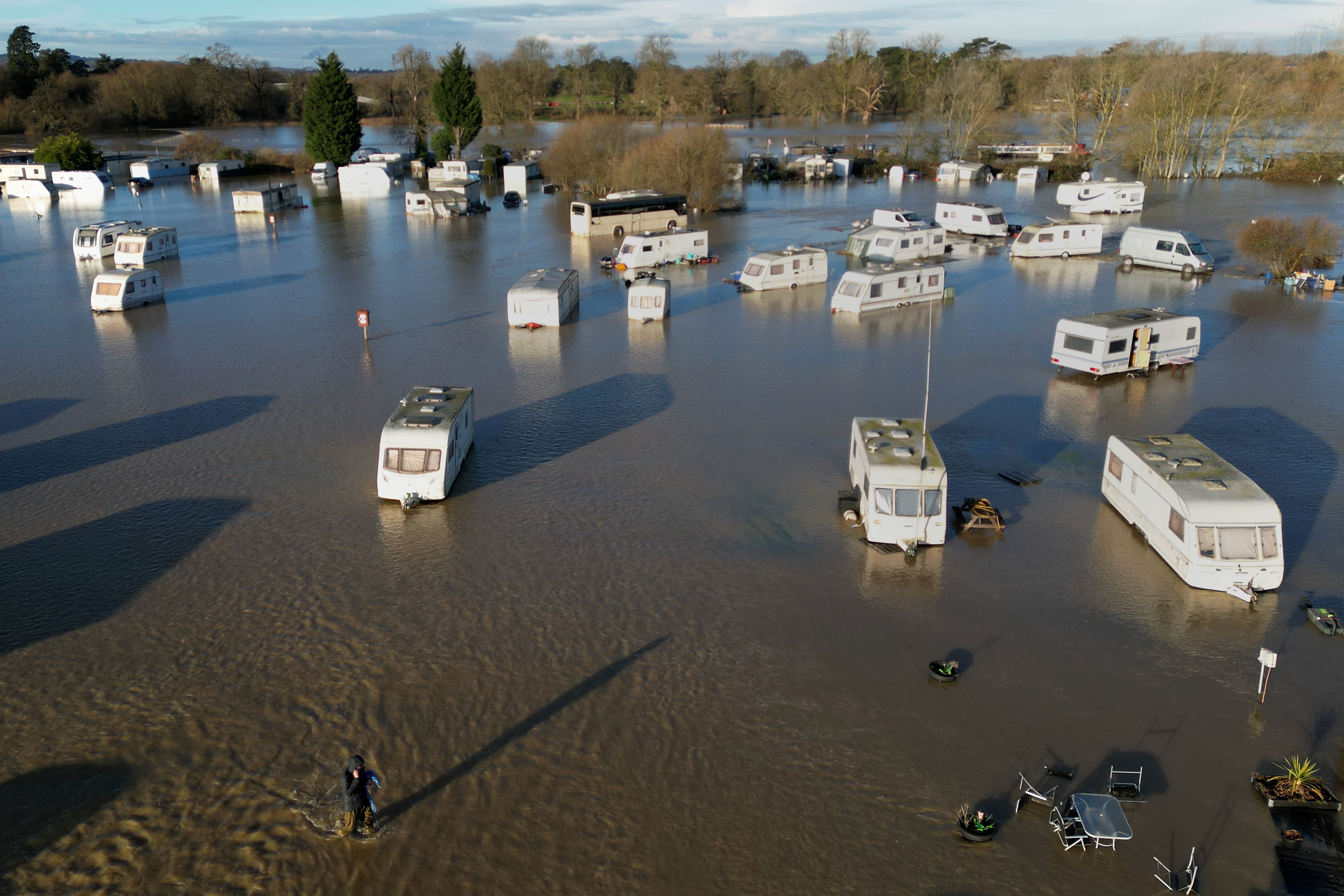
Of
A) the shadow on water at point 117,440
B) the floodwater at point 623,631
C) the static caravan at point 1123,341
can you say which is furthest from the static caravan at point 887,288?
the shadow on water at point 117,440

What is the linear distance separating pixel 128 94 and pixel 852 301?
108 metres

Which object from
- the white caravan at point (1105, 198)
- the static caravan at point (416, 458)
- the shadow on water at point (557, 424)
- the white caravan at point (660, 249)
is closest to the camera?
the static caravan at point (416, 458)

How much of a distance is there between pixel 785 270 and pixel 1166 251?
1593 cm

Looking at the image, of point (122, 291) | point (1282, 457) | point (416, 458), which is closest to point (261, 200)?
point (122, 291)

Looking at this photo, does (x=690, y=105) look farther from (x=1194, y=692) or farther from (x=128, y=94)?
(x=1194, y=692)

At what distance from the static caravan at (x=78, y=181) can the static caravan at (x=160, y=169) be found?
20.9 ft

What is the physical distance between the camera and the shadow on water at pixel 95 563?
12.9m

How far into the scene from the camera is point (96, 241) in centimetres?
3934

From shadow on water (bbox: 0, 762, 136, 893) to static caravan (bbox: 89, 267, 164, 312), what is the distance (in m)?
24.7

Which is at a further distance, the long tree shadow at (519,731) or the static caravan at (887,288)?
the static caravan at (887,288)

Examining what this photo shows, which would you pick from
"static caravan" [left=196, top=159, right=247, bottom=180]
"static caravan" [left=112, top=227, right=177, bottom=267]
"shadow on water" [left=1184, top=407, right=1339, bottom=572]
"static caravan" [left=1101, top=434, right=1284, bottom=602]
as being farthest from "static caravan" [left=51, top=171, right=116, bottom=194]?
"static caravan" [left=1101, top=434, right=1284, bottom=602]

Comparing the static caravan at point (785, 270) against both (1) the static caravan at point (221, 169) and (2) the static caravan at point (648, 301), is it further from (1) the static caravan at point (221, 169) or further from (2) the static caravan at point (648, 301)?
(1) the static caravan at point (221, 169)

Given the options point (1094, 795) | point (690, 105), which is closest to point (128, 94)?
point (690, 105)

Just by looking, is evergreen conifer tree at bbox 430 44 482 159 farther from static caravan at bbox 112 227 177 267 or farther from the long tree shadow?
Answer: the long tree shadow
